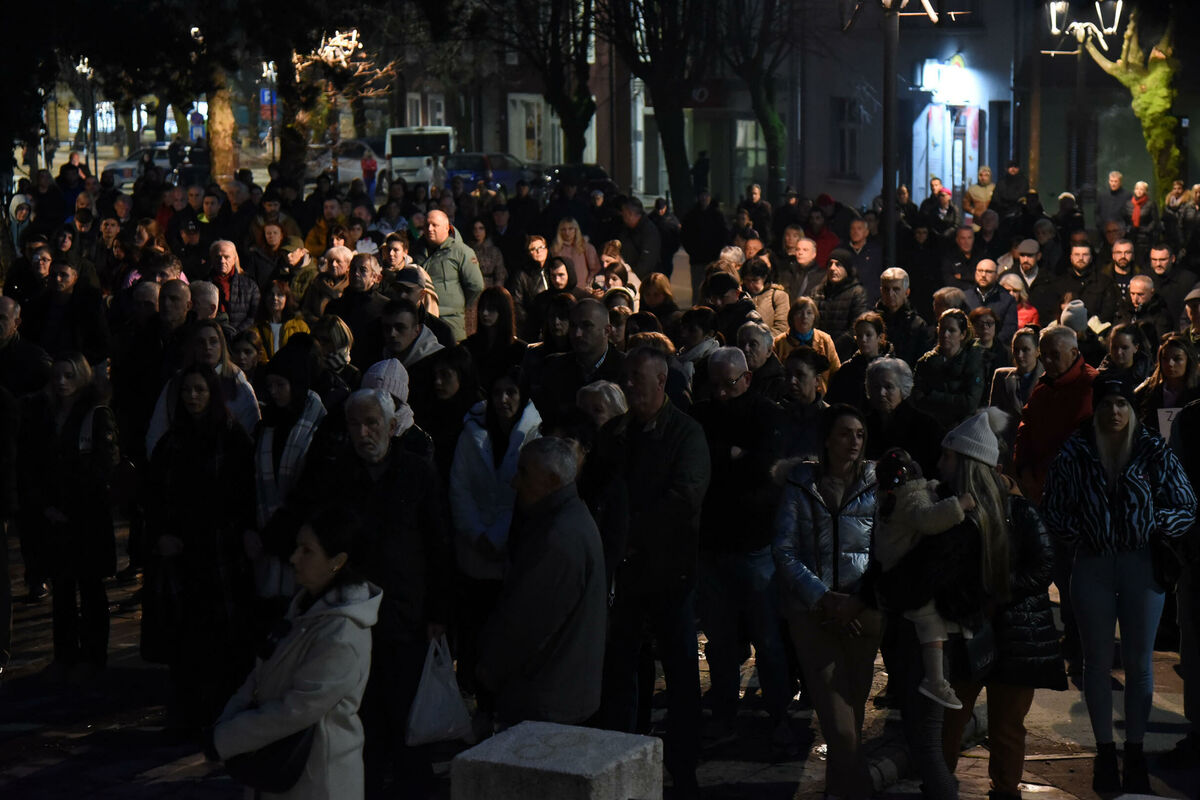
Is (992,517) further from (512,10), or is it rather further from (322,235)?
(512,10)

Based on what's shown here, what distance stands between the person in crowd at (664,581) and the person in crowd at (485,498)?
1.91 feet

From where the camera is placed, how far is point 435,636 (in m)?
7.09

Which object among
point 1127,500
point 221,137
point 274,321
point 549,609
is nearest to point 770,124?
point 221,137

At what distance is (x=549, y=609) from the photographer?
6.18 m

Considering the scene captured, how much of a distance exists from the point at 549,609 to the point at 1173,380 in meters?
4.81

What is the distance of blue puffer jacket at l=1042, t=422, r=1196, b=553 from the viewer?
24.3ft

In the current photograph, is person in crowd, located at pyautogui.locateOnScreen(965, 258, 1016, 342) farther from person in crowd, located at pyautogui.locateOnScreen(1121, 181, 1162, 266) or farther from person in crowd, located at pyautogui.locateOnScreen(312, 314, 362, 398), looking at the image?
person in crowd, located at pyautogui.locateOnScreen(1121, 181, 1162, 266)

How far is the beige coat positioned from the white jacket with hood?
8.08 ft

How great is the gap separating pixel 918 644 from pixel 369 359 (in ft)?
16.5

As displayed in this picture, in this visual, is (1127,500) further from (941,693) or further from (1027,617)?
(941,693)

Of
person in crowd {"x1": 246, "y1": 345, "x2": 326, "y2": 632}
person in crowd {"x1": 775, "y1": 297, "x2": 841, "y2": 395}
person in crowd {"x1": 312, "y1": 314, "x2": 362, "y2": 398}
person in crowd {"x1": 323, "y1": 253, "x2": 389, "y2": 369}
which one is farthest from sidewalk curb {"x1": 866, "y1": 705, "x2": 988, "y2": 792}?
person in crowd {"x1": 323, "y1": 253, "x2": 389, "y2": 369}

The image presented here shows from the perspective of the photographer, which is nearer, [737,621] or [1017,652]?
[1017,652]

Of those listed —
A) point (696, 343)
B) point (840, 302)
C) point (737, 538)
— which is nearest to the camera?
point (737, 538)

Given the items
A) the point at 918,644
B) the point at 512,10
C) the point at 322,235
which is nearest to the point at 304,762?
the point at 918,644
